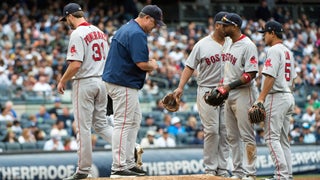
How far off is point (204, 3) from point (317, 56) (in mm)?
4755

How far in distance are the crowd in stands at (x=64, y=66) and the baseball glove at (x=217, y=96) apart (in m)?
6.70

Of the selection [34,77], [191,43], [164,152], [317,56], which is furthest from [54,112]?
[317,56]

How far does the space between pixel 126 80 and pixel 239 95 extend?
151 cm

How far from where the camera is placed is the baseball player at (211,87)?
10.3m

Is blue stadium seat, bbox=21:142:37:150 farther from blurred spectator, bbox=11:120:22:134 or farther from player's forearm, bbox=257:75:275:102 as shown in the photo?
player's forearm, bbox=257:75:275:102

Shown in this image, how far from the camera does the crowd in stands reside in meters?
17.0

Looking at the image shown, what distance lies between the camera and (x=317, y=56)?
2562 centimetres

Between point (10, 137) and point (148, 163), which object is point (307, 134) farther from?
point (10, 137)

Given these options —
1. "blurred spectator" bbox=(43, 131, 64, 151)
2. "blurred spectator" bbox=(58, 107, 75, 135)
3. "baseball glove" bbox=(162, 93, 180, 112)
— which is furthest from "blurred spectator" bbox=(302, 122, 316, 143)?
"baseball glove" bbox=(162, 93, 180, 112)

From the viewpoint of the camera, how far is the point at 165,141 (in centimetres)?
1731

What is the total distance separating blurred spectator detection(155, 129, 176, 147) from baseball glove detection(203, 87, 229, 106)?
7.23 meters

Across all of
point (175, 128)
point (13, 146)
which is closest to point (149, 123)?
point (175, 128)

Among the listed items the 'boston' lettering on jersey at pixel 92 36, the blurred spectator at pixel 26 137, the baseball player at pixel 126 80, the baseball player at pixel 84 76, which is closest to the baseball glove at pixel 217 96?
the baseball player at pixel 126 80

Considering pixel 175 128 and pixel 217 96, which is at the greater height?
pixel 217 96
